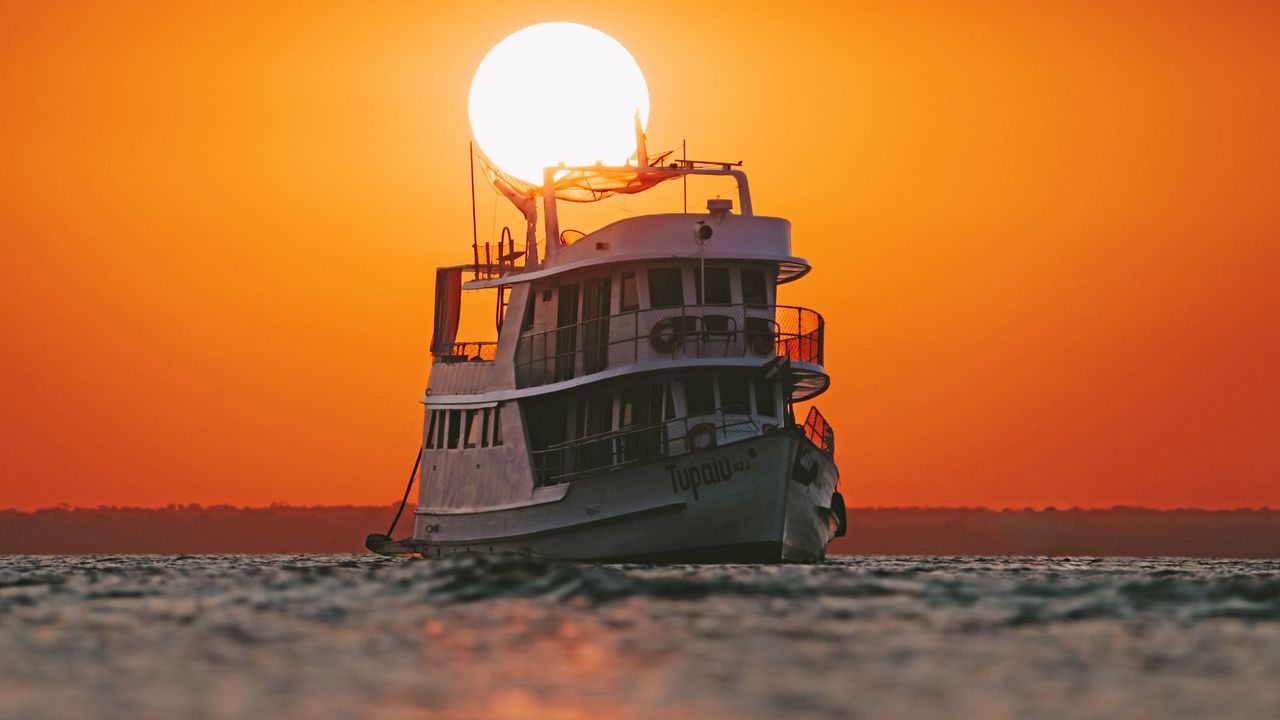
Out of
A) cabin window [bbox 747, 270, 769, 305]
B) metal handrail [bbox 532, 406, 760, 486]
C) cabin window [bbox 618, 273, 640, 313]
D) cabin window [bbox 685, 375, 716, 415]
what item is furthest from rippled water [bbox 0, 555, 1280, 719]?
cabin window [bbox 747, 270, 769, 305]

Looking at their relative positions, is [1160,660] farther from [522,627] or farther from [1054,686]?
[522,627]

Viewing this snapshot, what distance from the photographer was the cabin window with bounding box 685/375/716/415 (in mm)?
38844

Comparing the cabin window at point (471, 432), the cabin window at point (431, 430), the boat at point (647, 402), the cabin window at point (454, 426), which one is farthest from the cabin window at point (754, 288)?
the cabin window at point (431, 430)

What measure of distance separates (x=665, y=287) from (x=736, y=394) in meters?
2.93

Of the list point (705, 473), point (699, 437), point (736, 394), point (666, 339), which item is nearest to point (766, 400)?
point (736, 394)

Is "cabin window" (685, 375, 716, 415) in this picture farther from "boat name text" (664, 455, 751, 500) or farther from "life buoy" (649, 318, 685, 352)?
"boat name text" (664, 455, 751, 500)

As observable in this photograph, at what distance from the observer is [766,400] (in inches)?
1587

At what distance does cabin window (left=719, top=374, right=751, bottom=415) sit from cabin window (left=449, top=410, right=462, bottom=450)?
8.76m

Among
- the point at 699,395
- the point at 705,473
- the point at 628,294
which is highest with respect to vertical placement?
the point at 628,294

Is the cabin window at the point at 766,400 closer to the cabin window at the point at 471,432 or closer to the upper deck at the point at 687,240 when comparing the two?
the upper deck at the point at 687,240

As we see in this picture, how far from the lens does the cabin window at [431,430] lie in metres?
46.8

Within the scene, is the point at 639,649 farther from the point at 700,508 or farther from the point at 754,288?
the point at 754,288

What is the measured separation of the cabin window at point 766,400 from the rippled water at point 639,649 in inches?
424

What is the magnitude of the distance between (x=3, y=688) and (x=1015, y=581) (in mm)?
20897
